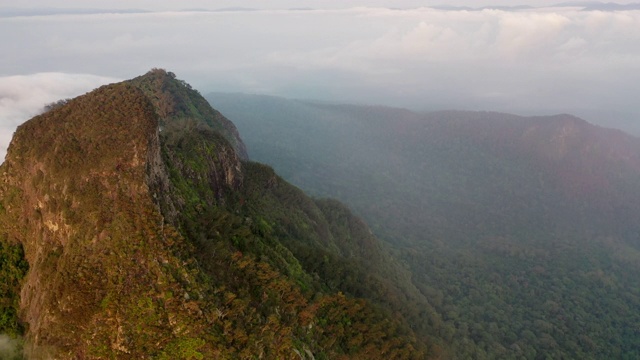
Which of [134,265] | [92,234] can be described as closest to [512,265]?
[134,265]

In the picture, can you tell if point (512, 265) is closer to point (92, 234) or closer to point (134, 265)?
point (134, 265)

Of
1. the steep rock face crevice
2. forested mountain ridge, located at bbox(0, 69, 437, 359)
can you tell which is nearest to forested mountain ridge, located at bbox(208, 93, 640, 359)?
forested mountain ridge, located at bbox(0, 69, 437, 359)

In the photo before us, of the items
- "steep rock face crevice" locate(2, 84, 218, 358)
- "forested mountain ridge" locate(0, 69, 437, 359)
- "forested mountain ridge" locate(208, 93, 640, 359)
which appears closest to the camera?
"steep rock face crevice" locate(2, 84, 218, 358)

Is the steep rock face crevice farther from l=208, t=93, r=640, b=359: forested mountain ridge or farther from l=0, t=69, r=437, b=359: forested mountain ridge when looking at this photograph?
l=208, t=93, r=640, b=359: forested mountain ridge

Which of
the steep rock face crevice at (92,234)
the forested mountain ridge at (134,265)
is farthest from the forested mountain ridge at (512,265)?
the steep rock face crevice at (92,234)

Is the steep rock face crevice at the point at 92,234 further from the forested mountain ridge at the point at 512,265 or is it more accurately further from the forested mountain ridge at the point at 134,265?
the forested mountain ridge at the point at 512,265

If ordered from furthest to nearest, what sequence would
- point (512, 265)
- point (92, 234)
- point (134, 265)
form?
point (512, 265)
point (92, 234)
point (134, 265)

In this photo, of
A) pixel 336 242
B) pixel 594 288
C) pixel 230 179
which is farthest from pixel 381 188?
pixel 230 179

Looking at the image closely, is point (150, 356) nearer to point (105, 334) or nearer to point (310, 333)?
point (105, 334)
